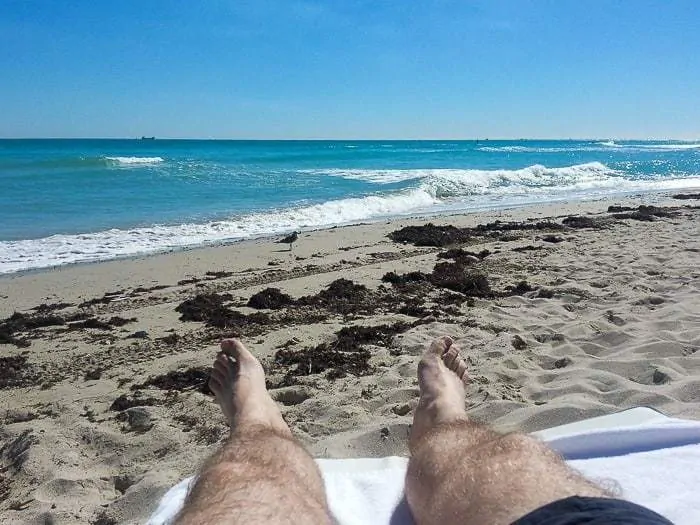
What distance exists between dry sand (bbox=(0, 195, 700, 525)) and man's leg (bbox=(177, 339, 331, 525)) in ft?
1.23

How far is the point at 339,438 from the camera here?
2572 mm

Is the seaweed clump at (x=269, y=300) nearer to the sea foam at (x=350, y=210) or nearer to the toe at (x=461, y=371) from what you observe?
the toe at (x=461, y=371)

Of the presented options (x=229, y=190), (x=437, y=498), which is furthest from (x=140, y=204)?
(x=437, y=498)

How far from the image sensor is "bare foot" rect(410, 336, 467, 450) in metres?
2.19

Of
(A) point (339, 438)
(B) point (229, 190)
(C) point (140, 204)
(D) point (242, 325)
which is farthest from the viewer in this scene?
(B) point (229, 190)

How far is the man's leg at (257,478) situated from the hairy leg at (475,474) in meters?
0.33

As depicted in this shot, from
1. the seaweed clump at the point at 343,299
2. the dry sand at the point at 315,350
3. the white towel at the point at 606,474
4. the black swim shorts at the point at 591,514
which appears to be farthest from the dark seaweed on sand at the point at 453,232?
the black swim shorts at the point at 591,514

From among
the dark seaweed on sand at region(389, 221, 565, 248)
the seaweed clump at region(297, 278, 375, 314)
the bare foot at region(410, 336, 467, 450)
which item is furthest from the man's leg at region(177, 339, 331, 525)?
the dark seaweed on sand at region(389, 221, 565, 248)

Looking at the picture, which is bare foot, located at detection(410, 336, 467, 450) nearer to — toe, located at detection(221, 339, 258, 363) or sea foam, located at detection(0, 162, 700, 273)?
toe, located at detection(221, 339, 258, 363)

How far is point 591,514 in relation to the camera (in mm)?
1128

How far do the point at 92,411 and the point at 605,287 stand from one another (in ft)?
13.5

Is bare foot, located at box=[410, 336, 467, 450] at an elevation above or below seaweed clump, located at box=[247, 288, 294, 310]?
above

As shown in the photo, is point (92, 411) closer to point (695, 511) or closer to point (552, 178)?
point (695, 511)

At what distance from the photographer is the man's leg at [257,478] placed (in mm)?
1367
